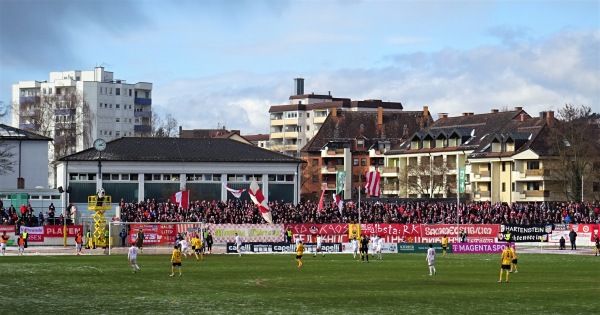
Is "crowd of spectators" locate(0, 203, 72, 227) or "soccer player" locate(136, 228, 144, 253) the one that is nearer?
"soccer player" locate(136, 228, 144, 253)

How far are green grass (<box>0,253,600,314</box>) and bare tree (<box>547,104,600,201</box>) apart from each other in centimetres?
4572

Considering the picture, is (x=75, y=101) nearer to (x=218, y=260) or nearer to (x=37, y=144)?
(x=37, y=144)

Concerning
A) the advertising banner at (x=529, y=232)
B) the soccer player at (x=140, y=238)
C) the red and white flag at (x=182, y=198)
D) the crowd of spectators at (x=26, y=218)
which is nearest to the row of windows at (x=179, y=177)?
the crowd of spectators at (x=26, y=218)

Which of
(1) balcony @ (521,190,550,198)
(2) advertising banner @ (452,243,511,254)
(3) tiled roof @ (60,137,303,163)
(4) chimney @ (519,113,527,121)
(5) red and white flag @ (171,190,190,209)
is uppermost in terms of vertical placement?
(4) chimney @ (519,113,527,121)

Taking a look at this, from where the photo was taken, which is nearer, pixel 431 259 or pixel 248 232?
pixel 431 259

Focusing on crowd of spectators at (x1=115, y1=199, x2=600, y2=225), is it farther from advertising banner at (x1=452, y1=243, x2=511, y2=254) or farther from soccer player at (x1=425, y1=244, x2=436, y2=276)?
soccer player at (x1=425, y1=244, x2=436, y2=276)

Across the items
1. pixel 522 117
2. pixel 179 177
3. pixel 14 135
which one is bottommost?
pixel 179 177

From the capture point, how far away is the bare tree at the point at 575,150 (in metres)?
120

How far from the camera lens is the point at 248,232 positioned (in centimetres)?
9112

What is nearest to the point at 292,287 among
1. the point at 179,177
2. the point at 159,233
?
the point at 159,233

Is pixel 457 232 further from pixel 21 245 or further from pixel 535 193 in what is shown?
pixel 535 193

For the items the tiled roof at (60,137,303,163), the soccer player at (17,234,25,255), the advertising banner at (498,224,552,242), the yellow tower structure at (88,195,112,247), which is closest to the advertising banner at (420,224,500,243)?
the advertising banner at (498,224,552,242)

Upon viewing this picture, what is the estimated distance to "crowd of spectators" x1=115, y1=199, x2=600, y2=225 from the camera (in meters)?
95.5

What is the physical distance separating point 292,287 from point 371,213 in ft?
169
